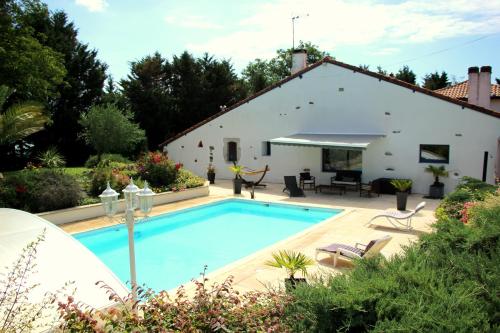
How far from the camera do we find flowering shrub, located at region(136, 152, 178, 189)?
2292 cm

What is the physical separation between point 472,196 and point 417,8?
12.5m

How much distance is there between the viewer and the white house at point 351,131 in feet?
73.9

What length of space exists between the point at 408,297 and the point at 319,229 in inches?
433

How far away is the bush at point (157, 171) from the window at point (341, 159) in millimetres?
10882

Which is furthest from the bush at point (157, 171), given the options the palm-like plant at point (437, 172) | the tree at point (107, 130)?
the palm-like plant at point (437, 172)

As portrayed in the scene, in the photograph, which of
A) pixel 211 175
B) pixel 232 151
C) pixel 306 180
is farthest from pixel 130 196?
pixel 232 151

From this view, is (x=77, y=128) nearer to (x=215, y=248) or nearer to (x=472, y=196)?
(x=215, y=248)

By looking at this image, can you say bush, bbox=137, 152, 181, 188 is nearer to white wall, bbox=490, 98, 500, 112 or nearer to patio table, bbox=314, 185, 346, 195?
patio table, bbox=314, 185, 346, 195

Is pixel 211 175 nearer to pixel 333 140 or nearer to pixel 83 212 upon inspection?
pixel 333 140

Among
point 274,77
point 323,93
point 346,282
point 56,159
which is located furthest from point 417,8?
point 274,77

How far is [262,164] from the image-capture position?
29969 millimetres

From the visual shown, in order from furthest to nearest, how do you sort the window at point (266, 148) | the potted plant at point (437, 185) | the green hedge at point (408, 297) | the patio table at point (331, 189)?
1. the window at point (266, 148)
2. the patio table at point (331, 189)
3. the potted plant at point (437, 185)
4. the green hedge at point (408, 297)

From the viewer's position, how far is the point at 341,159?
26922 millimetres

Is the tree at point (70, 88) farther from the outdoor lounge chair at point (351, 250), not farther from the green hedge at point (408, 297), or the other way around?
the green hedge at point (408, 297)
